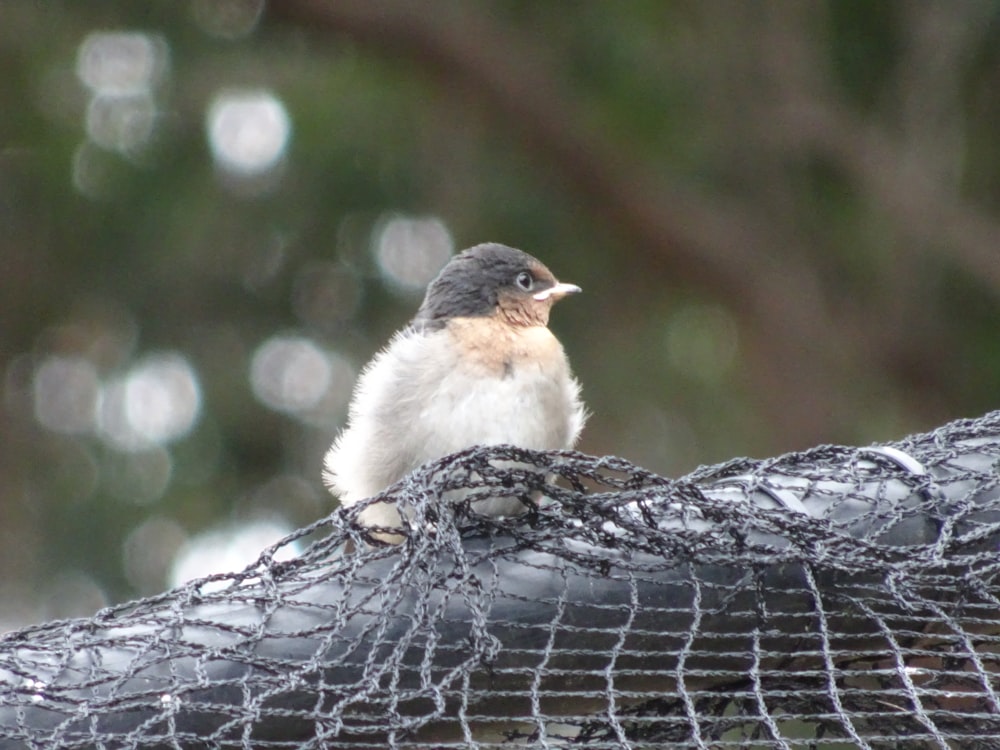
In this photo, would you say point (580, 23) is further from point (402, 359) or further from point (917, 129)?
point (402, 359)

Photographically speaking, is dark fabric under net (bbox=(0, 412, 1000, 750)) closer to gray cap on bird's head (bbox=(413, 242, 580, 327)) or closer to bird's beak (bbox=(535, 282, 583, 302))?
gray cap on bird's head (bbox=(413, 242, 580, 327))

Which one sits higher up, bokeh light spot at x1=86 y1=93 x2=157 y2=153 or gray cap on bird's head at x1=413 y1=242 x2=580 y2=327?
bokeh light spot at x1=86 y1=93 x2=157 y2=153

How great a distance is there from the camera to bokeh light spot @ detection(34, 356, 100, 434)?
25.9 feet

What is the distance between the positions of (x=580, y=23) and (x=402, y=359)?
433 cm

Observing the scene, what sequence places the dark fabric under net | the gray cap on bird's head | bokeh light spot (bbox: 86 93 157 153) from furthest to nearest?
bokeh light spot (bbox: 86 93 157 153)
the gray cap on bird's head
the dark fabric under net

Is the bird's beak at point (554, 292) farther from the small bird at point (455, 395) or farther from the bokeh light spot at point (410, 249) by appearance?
the bokeh light spot at point (410, 249)

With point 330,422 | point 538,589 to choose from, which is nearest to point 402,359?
point 538,589

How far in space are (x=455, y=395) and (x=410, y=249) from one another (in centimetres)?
408

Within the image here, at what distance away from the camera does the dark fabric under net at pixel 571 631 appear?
77.9 inches

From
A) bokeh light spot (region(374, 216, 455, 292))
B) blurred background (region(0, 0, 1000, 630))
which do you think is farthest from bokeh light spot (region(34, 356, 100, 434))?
bokeh light spot (region(374, 216, 455, 292))

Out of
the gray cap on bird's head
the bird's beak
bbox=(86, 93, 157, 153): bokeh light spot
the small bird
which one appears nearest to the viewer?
the small bird

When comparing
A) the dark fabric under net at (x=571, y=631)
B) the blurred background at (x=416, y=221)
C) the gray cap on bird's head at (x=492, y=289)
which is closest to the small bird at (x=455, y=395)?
the gray cap on bird's head at (x=492, y=289)

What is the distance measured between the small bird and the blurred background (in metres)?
3.29

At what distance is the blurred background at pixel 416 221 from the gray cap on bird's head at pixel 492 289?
9.71ft
